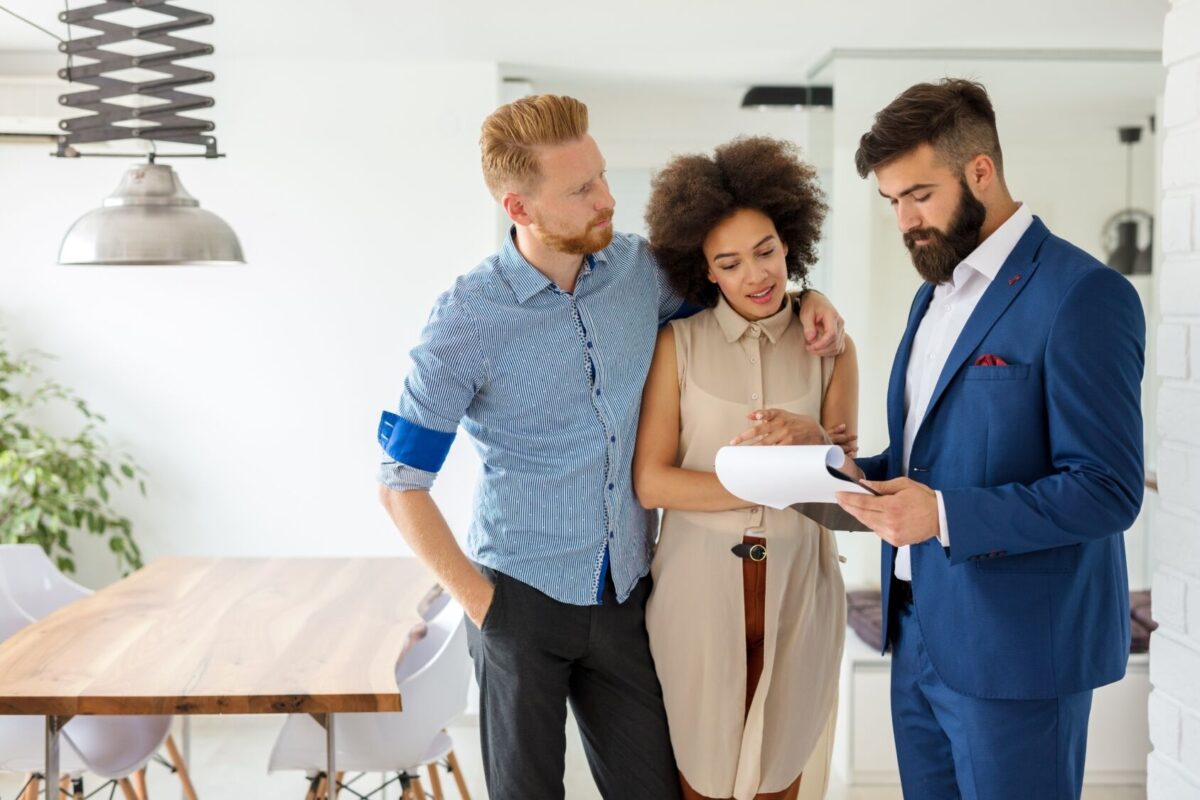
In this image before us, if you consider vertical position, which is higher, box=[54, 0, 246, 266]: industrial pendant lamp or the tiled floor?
box=[54, 0, 246, 266]: industrial pendant lamp

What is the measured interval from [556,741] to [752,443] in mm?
710

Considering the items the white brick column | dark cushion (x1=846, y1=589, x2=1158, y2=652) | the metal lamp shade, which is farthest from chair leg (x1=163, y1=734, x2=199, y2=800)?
the white brick column

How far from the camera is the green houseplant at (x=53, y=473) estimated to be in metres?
4.33

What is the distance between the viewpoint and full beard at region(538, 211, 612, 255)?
2.05 meters

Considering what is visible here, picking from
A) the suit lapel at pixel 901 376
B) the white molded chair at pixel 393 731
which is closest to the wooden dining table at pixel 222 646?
the white molded chair at pixel 393 731

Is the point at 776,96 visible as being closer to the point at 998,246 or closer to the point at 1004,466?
the point at 998,246

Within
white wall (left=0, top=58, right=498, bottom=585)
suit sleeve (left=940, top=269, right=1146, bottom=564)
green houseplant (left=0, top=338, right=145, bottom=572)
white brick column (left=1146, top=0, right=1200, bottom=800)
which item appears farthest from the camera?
white wall (left=0, top=58, right=498, bottom=585)

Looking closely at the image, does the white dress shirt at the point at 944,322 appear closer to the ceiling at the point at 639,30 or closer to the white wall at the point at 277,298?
the ceiling at the point at 639,30

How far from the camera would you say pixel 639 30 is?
4.04 meters

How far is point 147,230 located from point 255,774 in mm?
2385

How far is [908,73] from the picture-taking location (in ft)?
14.0

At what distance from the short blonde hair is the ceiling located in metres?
1.73

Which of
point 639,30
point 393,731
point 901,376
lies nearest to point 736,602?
point 901,376

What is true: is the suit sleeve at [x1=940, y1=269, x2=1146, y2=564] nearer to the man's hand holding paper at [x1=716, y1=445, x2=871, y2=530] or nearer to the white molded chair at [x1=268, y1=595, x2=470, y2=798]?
the man's hand holding paper at [x1=716, y1=445, x2=871, y2=530]
